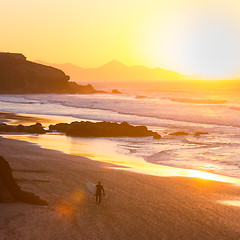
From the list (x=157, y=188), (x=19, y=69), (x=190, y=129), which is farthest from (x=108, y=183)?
(x=19, y=69)

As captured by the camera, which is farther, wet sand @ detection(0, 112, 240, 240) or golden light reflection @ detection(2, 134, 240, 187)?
golden light reflection @ detection(2, 134, 240, 187)

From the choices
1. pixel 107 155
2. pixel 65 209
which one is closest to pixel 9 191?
pixel 65 209

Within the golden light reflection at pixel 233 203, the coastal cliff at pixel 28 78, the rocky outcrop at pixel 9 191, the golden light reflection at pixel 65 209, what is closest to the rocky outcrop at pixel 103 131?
the golden light reflection at pixel 233 203

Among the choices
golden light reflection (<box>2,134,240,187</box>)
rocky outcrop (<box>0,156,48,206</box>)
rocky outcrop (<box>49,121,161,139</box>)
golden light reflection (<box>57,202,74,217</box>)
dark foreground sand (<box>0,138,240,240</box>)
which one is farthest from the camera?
rocky outcrop (<box>49,121,161,139</box>)

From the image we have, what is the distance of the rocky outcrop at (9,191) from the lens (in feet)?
56.1

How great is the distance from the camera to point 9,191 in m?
17.5

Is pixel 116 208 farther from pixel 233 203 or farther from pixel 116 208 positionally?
pixel 233 203

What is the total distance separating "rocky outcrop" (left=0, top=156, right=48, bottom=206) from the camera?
56.1 feet

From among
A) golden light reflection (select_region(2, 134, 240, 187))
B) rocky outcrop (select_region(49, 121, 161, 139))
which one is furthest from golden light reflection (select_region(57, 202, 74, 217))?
rocky outcrop (select_region(49, 121, 161, 139))

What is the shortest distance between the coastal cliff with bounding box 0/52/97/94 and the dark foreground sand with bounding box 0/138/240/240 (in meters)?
139

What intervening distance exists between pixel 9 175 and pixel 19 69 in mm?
161515

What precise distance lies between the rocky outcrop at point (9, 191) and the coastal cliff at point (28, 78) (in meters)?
145

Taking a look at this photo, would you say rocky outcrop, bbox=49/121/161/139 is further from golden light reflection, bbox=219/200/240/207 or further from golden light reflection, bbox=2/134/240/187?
golden light reflection, bbox=219/200/240/207

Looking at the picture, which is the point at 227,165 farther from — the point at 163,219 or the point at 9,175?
the point at 9,175
